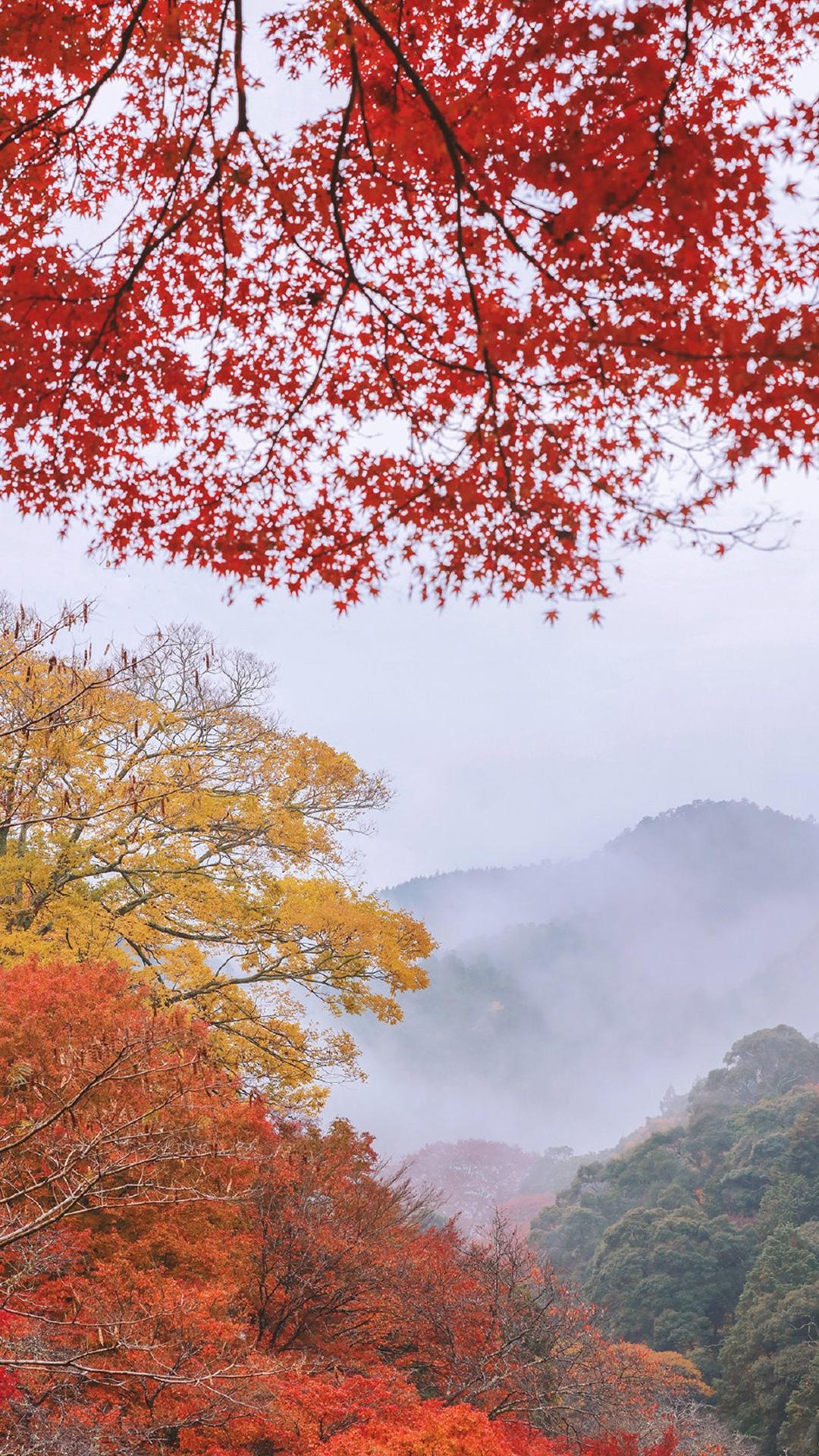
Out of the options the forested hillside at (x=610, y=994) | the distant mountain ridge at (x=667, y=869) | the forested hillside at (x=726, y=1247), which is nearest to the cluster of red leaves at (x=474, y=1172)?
the forested hillside at (x=610, y=994)

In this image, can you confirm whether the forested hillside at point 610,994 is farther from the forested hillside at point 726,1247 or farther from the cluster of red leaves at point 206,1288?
the cluster of red leaves at point 206,1288

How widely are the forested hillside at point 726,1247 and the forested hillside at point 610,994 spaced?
54.2m

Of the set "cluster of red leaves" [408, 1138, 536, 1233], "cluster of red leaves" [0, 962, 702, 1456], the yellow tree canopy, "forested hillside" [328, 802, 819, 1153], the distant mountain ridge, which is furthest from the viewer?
the distant mountain ridge

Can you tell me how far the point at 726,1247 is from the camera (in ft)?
99.4

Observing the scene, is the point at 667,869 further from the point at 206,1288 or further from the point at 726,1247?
the point at 206,1288

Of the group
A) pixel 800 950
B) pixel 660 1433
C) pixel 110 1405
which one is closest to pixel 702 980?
pixel 800 950

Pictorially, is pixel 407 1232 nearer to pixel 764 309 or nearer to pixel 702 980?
pixel 764 309

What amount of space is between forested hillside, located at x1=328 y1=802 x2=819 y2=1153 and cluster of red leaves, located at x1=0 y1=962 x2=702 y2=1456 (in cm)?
8708

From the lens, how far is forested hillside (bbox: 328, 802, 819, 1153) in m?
104

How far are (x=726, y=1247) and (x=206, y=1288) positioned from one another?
2881 centimetres

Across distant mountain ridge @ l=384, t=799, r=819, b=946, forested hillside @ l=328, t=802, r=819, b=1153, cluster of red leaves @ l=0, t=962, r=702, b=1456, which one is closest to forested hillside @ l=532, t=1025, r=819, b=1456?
cluster of red leaves @ l=0, t=962, r=702, b=1456

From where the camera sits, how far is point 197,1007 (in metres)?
12.0

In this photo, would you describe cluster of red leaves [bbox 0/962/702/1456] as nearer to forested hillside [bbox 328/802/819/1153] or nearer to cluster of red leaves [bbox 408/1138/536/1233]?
cluster of red leaves [bbox 408/1138/536/1233]

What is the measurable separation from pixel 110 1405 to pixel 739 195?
828 centimetres
